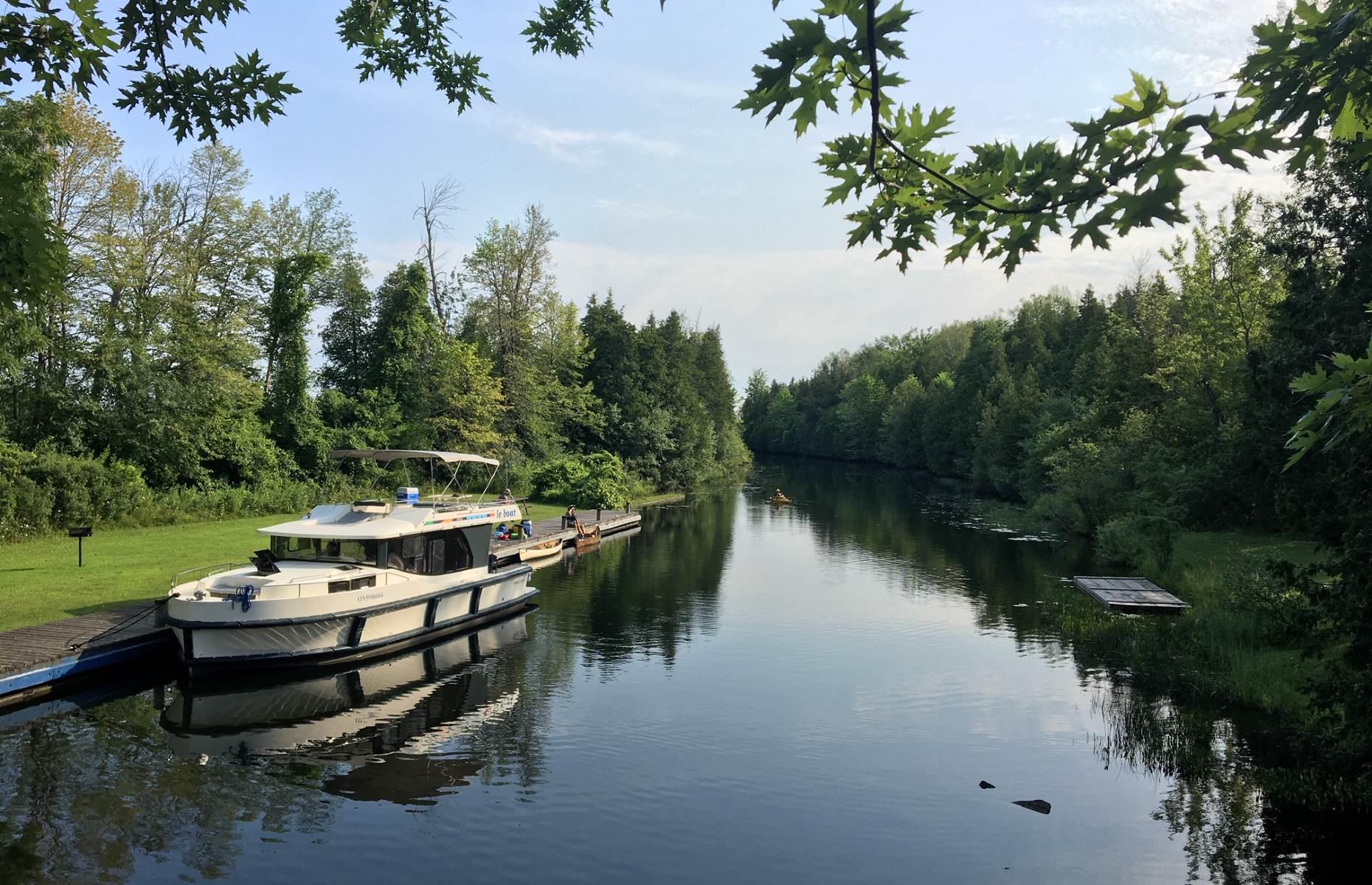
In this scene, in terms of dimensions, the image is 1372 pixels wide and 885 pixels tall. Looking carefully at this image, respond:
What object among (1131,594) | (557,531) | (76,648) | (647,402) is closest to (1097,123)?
(76,648)

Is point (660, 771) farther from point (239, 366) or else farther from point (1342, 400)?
point (239, 366)

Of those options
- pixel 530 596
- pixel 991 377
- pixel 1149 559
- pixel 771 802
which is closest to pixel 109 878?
pixel 771 802

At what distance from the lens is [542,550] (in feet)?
113

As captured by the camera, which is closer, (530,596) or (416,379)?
(530,596)

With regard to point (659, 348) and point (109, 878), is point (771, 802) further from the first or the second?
point (659, 348)

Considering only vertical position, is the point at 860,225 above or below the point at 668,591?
above

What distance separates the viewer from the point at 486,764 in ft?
45.7

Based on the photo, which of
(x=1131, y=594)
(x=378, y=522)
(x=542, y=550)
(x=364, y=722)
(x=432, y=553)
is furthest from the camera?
(x=542, y=550)

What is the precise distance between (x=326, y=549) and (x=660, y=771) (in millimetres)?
10795

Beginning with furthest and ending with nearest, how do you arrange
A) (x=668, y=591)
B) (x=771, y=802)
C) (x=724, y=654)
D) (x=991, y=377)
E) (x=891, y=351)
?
(x=891, y=351)
(x=991, y=377)
(x=668, y=591)
(x=724, y=654)
(x=771, y=802)

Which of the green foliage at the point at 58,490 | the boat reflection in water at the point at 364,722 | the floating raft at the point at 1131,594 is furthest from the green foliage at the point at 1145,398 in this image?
the green foliage at the point at 58,490

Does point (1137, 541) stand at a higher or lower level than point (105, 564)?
higher

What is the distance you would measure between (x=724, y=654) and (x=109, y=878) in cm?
1336

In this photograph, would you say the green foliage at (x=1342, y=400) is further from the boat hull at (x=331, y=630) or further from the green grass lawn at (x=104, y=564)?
the green grass lawn at (x=104, y=564)
